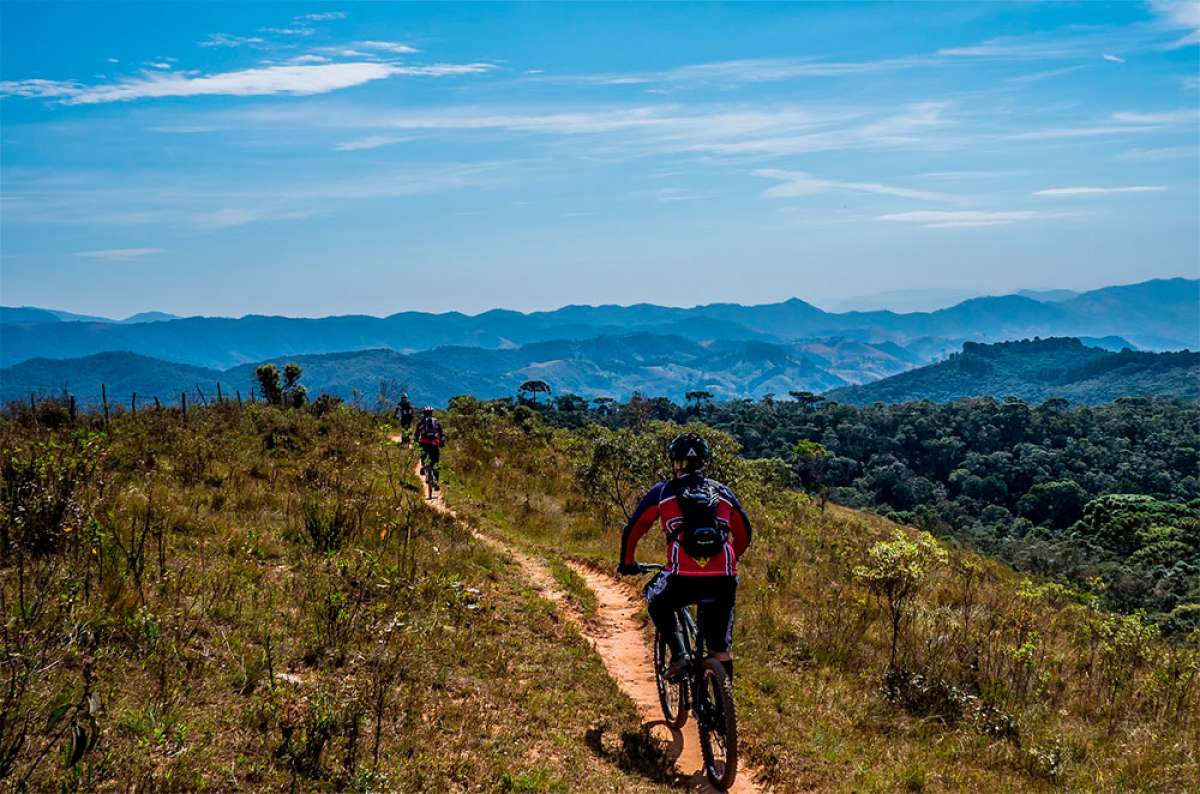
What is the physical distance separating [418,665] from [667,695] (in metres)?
2.38

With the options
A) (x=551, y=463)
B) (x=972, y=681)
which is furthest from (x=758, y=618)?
(x=551, y=463)

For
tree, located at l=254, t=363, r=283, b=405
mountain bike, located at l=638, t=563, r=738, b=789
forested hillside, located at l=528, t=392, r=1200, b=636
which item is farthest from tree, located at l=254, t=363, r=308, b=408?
forested hillside, located at l=528, t=392, r=1200, b=636

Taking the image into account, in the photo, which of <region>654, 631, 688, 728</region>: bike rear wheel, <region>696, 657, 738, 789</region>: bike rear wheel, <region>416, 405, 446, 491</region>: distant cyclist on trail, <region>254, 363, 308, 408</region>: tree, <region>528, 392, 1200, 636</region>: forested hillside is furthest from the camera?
<region>528, 392, 1200, 636</region>: forested hillside

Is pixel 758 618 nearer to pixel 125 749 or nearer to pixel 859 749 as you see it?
pixel 859 749

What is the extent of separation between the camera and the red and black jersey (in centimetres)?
555

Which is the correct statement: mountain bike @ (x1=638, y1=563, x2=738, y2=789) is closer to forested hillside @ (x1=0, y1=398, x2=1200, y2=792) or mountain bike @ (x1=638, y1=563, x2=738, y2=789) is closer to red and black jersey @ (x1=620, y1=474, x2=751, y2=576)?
forested hillside @ (x1=0, y1=398, x2=1200, y2=792)

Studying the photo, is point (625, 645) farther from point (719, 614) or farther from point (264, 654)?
point (264, 654)

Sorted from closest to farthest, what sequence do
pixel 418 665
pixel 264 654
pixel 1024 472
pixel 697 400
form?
pixel 264 654 → pixel 418 665 → pixel 1024 472 → pixel 697 400

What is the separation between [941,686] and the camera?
296 inches

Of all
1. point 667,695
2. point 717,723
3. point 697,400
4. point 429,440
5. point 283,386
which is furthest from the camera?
point 697,400

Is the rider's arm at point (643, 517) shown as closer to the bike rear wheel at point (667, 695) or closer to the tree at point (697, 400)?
the bike rear wheel at point (667, 695)

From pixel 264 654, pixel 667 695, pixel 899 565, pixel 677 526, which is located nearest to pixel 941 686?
pixel 899 565

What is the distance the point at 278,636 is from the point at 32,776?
8.14 ft

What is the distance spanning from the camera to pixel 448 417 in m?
28.8
